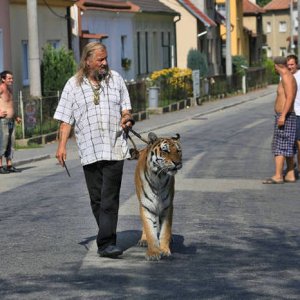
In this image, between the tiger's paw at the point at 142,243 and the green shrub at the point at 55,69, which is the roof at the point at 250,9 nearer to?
the green shrub at the point at 55,69

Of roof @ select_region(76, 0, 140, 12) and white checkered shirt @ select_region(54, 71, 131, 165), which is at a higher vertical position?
roof @ select_region(76, 0, 140, 12)

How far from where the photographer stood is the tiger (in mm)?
9055

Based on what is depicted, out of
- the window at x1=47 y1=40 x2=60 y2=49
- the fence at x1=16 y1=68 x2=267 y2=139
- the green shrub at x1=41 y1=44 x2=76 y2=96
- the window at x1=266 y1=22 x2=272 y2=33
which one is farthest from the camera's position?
the window at x1=266 y1=22 x2=272 y2=33

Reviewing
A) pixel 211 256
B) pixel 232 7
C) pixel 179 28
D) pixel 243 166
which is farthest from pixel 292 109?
pixel 232 7

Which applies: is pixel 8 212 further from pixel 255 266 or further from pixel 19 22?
pixel 19 22

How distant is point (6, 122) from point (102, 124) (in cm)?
968

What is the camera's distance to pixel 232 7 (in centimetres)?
7475

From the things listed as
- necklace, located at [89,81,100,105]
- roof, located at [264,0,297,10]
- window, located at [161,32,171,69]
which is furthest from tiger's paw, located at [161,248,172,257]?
roof, located at [264,0,297,10]

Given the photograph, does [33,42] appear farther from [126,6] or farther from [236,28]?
[236,28]

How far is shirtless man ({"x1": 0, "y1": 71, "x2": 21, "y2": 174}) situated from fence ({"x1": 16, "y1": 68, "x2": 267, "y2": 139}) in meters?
5.26

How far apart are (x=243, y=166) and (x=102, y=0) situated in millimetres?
Result: 25211

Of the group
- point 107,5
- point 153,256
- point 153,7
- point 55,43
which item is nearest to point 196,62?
point 153,7

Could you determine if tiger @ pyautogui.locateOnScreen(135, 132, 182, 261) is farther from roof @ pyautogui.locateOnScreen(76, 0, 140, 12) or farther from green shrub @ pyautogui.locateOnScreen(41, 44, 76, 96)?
roof @ pyautogui.locateOnScreen(76, 0, 140, 12)

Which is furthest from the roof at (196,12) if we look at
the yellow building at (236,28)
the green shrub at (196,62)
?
the yellow building at (236,28)
